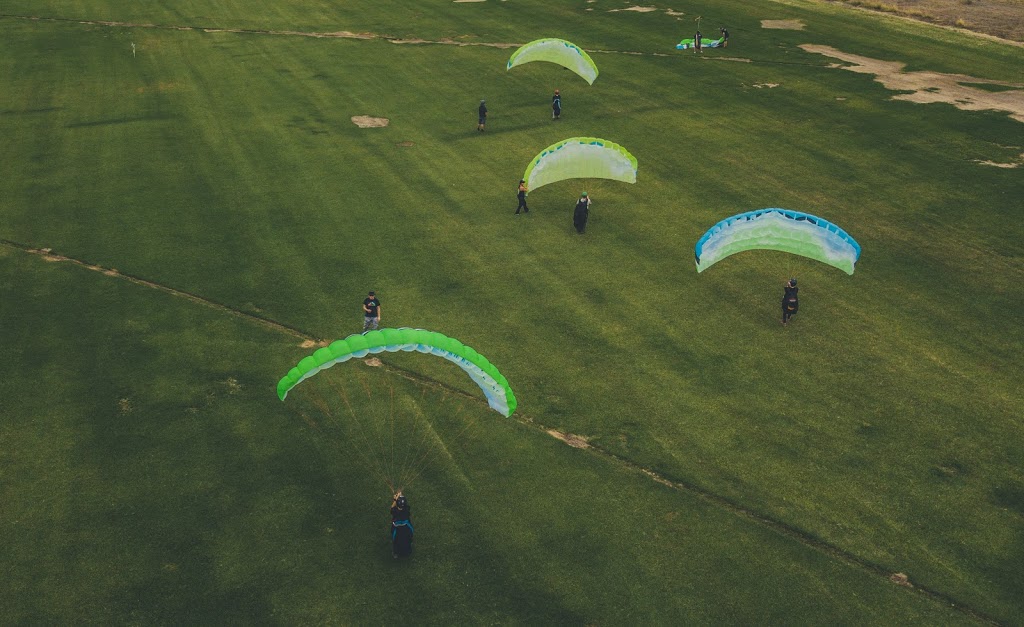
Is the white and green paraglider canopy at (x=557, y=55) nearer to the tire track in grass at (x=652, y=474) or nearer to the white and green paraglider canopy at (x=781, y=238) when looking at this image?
the white and green paraglider canopy at (x=781, y=238)

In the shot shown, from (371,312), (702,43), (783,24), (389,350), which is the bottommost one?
(371,312)

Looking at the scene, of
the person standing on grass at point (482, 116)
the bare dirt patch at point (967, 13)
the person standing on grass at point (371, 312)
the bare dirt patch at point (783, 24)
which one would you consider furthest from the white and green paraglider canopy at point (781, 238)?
the bare dirt patch at point (967, 13)

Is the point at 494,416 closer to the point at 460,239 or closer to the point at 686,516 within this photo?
the point at 686,516

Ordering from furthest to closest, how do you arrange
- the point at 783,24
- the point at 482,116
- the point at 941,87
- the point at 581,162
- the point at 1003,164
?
the point at 783,24 → the point at 941,87 → the point at 482,116 → the point at 1003,164 → the point at 581,162

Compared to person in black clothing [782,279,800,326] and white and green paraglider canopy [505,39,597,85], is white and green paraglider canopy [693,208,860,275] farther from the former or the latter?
white and green paraglider canopy [505,39,597,85]

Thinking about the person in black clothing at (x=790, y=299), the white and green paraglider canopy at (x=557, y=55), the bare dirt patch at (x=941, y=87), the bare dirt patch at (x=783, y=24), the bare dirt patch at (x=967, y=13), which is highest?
the bare dirt patch at (x=967, y=13)

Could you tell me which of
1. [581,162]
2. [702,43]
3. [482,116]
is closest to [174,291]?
[581,162]

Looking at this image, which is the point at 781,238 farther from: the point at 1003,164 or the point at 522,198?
the point at 1003,164
